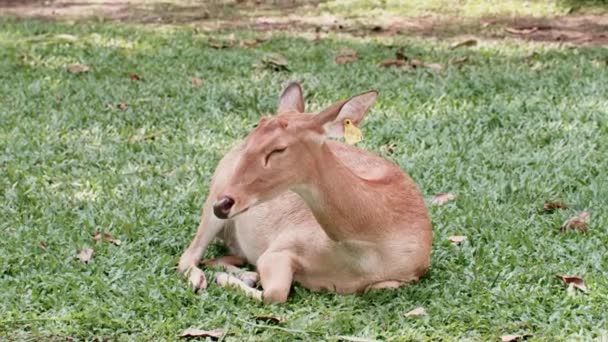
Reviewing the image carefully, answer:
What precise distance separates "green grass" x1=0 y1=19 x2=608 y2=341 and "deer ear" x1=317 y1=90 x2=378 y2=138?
78 cm

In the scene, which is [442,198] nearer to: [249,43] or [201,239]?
[201,239]

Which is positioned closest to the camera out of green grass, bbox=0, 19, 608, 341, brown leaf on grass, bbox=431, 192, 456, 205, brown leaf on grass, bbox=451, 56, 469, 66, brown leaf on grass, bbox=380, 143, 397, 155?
green grass, bbox=0, 19, 608, 341

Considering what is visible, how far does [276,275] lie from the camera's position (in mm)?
5145

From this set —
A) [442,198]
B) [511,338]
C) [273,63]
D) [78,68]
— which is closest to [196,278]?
[511,338]

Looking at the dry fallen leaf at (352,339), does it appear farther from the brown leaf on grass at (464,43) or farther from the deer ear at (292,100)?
the brown leaf on grass at (464,43)

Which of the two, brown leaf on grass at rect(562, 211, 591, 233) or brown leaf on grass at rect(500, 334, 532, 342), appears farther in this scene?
brown leaf on grass at rect(562, 211, 591, 233)

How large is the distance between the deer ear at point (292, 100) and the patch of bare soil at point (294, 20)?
614 cm

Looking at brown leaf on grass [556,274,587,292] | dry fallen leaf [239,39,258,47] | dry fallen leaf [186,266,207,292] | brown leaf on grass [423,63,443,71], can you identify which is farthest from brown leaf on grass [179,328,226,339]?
dry fallen leaf [239,39,258,47]

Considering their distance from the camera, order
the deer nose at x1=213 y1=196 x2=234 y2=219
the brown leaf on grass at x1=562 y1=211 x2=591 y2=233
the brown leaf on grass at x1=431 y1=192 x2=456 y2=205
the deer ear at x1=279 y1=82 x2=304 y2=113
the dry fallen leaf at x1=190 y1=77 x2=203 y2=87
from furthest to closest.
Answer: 1. the dry fallen leaf at x1=190 y1=77 x2=203 y2=87
2. the brown leaf on grass at x1=431 y1=192 x2=456 y2=205
3. the brown leaf on grass at x1=562 y1=211 x2=591 y2=233
4. the deer ear at x1=279 y1=82 x2=304 y2=113
5. the deer nose at x1=213 y1=196 x2=234 y2=219

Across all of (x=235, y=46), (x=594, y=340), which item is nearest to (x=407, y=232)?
(x=594, y=340)

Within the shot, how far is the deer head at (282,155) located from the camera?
463 cm

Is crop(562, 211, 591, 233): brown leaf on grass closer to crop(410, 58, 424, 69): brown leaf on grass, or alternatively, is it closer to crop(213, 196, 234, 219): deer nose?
crop(213, 196, 234, 219): deer nose

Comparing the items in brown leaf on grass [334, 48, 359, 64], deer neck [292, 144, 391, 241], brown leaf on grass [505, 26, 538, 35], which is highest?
deer neck [292, 144, 391, 241]

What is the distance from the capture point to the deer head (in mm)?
4633
